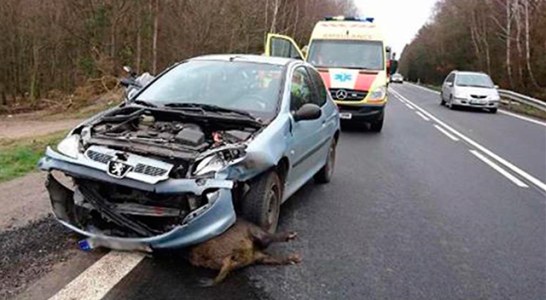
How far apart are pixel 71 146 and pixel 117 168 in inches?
25.8

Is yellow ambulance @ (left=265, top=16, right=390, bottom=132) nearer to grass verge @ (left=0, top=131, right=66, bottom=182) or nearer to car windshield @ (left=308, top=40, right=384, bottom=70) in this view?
car windshield @ (left=308, top=40, right=384, bottom=70)

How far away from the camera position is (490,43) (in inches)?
1916

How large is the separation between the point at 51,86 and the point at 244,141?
27969 mm

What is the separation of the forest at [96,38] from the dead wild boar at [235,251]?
19779 millimetres

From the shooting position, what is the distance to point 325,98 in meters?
7.28

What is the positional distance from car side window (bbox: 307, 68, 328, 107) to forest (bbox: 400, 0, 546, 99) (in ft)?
86.3

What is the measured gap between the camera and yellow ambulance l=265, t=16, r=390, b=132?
13.1 metres

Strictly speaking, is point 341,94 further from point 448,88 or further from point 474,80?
point 448,88

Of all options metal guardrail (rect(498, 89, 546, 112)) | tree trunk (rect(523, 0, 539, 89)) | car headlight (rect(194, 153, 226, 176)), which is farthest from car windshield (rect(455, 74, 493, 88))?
car headlight (rect(194, 153, 226, 176))

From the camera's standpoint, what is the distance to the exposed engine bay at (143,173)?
4.00 meters

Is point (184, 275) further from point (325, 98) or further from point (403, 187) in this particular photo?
point (403, 187)

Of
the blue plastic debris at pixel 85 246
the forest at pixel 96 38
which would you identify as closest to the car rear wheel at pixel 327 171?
the blue plastic debris at pixel 85 246

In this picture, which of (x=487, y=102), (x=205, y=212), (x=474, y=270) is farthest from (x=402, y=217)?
(x=487, y=102)

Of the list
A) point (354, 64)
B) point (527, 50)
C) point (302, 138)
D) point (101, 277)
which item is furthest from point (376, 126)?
point (527, 50)
